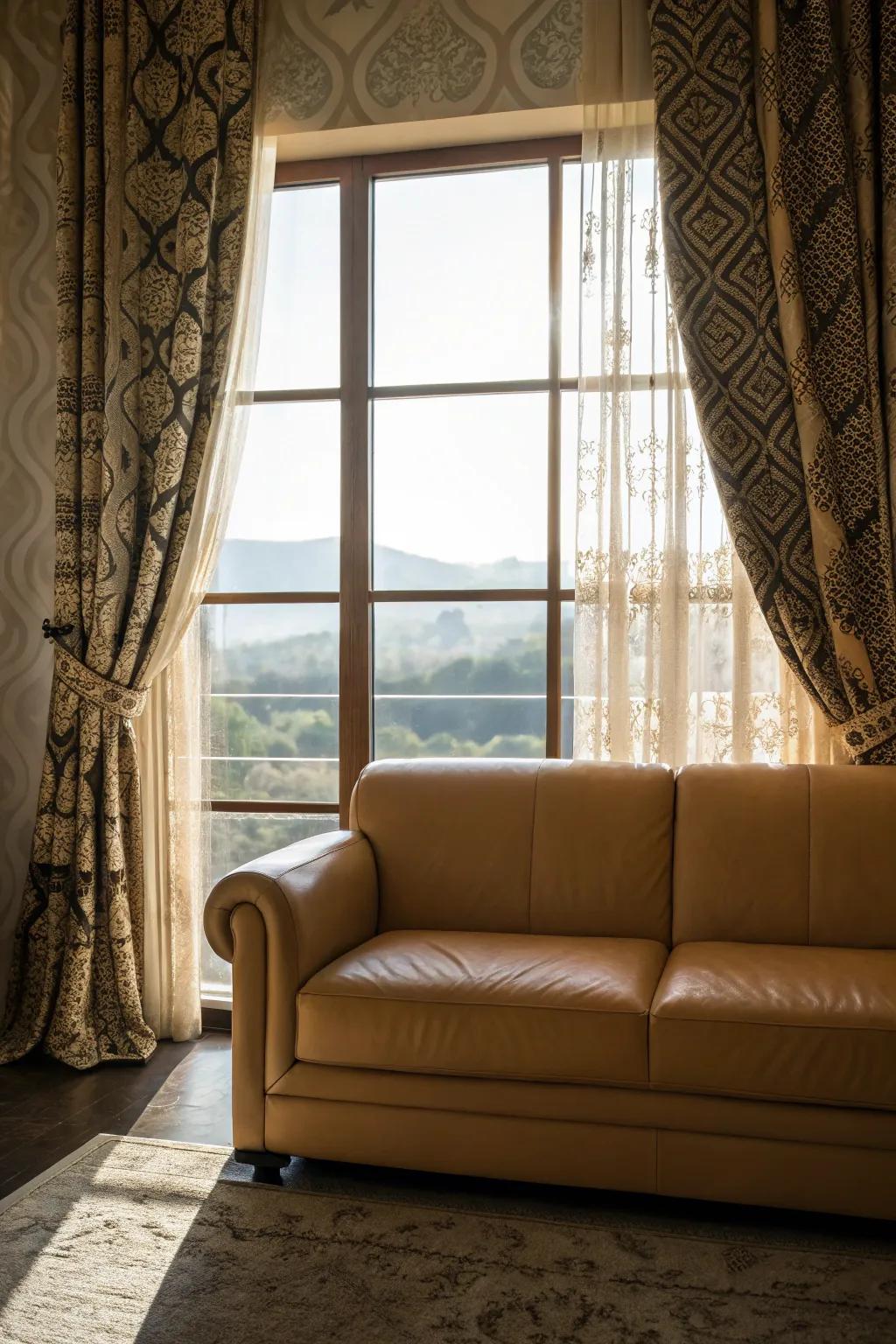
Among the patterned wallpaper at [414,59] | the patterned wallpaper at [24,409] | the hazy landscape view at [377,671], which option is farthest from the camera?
the patterned wallpaper at [24,409]

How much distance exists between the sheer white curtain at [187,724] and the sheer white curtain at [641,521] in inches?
40.2

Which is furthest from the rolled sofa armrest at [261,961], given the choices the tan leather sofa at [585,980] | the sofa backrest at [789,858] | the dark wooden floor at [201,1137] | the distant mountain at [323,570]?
the distant mountain at [323,570]

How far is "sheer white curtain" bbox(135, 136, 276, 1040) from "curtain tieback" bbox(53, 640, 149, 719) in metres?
0.09

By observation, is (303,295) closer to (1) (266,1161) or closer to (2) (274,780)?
(2) (274,780)

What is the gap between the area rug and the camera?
1.96 metres

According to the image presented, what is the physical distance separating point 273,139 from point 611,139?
1.06m

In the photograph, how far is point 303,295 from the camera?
3.79 meters

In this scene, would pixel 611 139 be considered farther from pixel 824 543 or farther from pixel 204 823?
pixel 204 823

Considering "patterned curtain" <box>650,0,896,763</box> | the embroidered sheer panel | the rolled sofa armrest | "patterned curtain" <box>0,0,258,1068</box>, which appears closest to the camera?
the rolled sofa armrest

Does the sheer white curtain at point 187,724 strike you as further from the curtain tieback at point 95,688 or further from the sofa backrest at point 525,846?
the sofa backrest at point 525,846

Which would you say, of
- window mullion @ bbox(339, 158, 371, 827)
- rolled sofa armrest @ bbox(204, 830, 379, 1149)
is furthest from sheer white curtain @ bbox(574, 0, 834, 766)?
rolled sofa armrest @ bbox(204, 830, 379, 1149)

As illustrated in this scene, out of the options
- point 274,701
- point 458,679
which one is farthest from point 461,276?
point 274,701

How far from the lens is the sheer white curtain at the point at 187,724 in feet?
11.7

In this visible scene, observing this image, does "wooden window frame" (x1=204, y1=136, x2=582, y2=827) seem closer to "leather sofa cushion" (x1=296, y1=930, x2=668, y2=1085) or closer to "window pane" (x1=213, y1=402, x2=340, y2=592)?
"window pane" (x1=213, y1=402, x2=340, y2=592)
